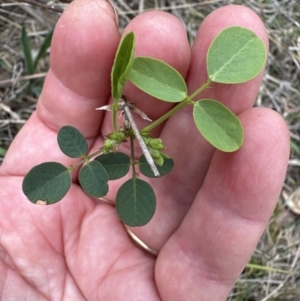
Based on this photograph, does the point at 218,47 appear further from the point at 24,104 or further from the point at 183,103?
the point at 24,104

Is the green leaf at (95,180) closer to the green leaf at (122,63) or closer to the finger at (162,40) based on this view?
the green leaf at (122,63)

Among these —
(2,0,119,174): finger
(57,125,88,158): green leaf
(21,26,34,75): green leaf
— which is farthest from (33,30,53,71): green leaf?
(57,125,88,158): green leaf

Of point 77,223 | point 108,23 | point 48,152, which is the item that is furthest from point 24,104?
point 108,23

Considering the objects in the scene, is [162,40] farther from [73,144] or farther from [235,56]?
[73,144]

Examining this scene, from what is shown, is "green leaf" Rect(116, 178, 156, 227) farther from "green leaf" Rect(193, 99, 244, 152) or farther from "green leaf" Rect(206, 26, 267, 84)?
"green leaf" Rect(206, 26, 267, 84)

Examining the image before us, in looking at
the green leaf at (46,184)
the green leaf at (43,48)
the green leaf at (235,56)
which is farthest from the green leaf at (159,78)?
the green leaf at (43,48)

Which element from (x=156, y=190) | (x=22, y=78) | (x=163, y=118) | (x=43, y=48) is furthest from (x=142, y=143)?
(x=22, y=78)
